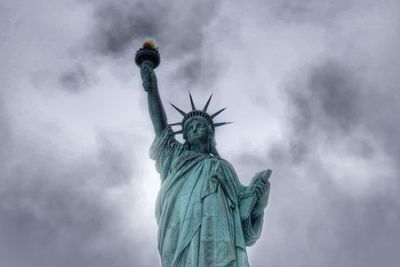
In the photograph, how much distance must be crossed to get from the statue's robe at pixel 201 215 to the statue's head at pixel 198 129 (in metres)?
0.45

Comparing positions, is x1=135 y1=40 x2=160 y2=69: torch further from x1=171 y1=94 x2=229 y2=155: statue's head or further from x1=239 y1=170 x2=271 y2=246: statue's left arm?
x1=239 y1=170 x2=271 y2=246: statue's left arm

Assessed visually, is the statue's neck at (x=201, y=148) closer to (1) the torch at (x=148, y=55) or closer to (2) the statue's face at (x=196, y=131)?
(2) the statue's face at (x=196, y=131)

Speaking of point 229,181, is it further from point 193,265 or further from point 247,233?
point 193,265

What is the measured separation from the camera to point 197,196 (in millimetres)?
14117

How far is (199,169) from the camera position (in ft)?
49.2

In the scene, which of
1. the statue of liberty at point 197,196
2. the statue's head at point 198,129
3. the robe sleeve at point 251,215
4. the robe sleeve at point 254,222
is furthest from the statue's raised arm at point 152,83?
the robe sleeve at point 254,222

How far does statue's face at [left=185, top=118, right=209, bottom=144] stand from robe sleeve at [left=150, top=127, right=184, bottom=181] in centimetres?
32

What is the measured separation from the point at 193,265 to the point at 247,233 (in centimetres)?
206

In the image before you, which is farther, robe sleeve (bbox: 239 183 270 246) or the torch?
the torch

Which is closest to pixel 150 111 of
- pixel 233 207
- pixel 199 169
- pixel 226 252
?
pixel 199 169

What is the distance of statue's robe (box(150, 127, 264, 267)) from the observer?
13078 mm

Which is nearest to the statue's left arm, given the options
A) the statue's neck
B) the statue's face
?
the statue's neck

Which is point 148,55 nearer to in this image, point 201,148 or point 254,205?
point 201,148

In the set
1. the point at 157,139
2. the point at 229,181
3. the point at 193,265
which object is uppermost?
the point at 157,139
